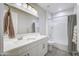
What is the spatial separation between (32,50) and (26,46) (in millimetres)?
124

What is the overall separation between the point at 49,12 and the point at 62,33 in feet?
1.28

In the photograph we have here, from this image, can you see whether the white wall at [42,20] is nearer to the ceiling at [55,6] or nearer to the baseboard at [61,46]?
the ceiling at [55,6]

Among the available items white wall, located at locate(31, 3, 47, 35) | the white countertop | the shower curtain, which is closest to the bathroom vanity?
the white countertop

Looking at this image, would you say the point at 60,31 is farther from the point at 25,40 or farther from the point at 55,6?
the point at 25,40

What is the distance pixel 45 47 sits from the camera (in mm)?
1357

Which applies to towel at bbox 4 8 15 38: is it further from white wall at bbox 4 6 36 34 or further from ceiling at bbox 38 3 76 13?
ceiling at bbox 38 3 76 13

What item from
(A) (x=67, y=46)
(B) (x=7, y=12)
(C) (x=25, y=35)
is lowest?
(A) (x=67, y=46)

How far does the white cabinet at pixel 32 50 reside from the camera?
992mm

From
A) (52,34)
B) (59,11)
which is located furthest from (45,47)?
(59,11)

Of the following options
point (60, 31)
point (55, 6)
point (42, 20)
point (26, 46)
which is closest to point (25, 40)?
point (26, 46)

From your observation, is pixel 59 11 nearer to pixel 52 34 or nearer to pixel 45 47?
pixel 52 34

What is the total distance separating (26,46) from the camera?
1.17 meters

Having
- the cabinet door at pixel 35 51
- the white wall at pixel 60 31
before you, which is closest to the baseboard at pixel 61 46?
the white wall at pixel 60 31

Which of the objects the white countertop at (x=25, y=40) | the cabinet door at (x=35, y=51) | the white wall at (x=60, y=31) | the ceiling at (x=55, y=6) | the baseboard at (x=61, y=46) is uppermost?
the ceiling at (x=55, y=6)
